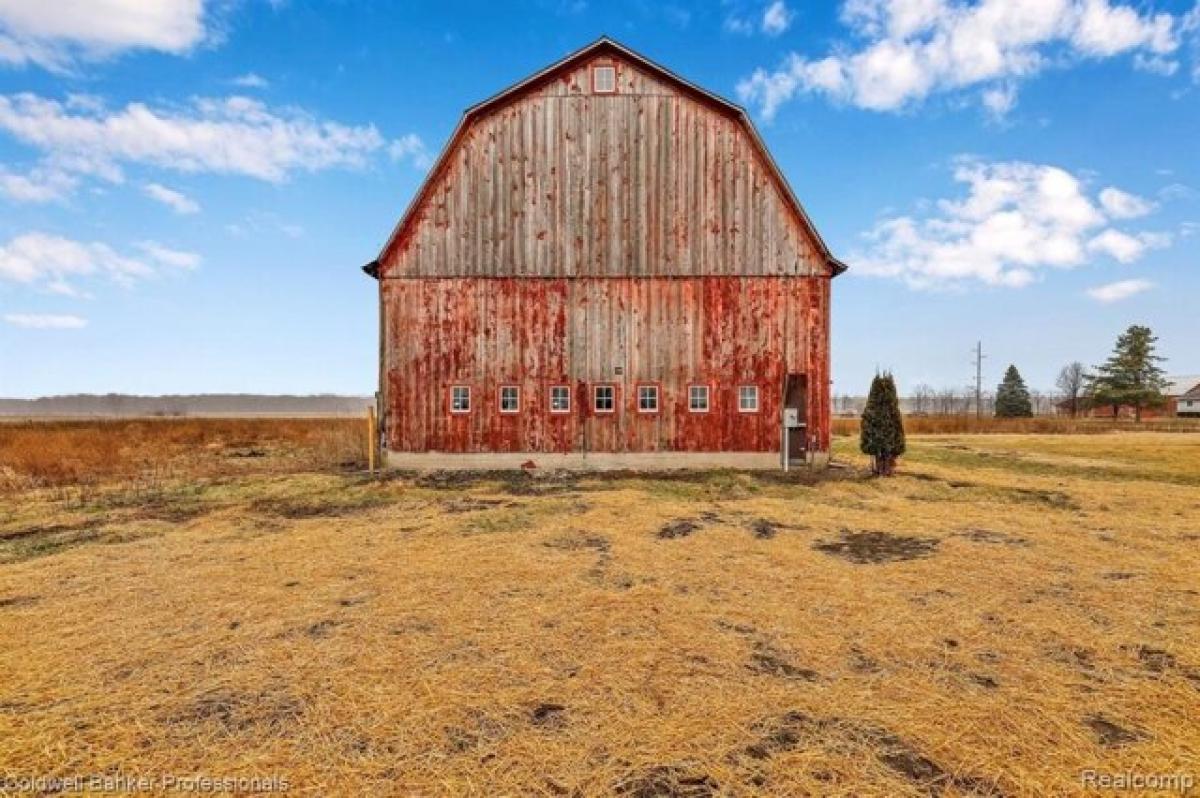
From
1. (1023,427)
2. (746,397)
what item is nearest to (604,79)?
(746,397)

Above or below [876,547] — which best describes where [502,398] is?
above

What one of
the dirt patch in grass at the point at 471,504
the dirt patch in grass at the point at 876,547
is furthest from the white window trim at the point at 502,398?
the dirt patch in grass at the point at 876,547

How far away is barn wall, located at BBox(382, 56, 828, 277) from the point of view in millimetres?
17453

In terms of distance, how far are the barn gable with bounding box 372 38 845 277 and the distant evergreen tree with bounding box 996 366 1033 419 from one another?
6193 centimetres

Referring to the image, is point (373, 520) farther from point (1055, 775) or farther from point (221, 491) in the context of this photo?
point (1055, 775)

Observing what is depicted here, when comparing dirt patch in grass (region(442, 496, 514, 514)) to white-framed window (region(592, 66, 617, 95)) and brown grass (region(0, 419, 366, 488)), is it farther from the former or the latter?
white-framed window (region(592, 66, 617, 95))

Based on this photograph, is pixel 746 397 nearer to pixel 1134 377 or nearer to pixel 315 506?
pixel 315 506

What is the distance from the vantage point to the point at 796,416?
17.5 metres

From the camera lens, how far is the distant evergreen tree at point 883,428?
1645cm

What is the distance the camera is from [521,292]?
17.6m

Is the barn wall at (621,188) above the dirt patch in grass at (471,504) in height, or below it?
above

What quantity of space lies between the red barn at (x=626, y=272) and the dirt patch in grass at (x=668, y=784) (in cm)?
1394

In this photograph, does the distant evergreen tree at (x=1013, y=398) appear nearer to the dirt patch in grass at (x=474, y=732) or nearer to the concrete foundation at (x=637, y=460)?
the concrete foundation at (x=637, y=460)

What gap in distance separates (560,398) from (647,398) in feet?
8.08
